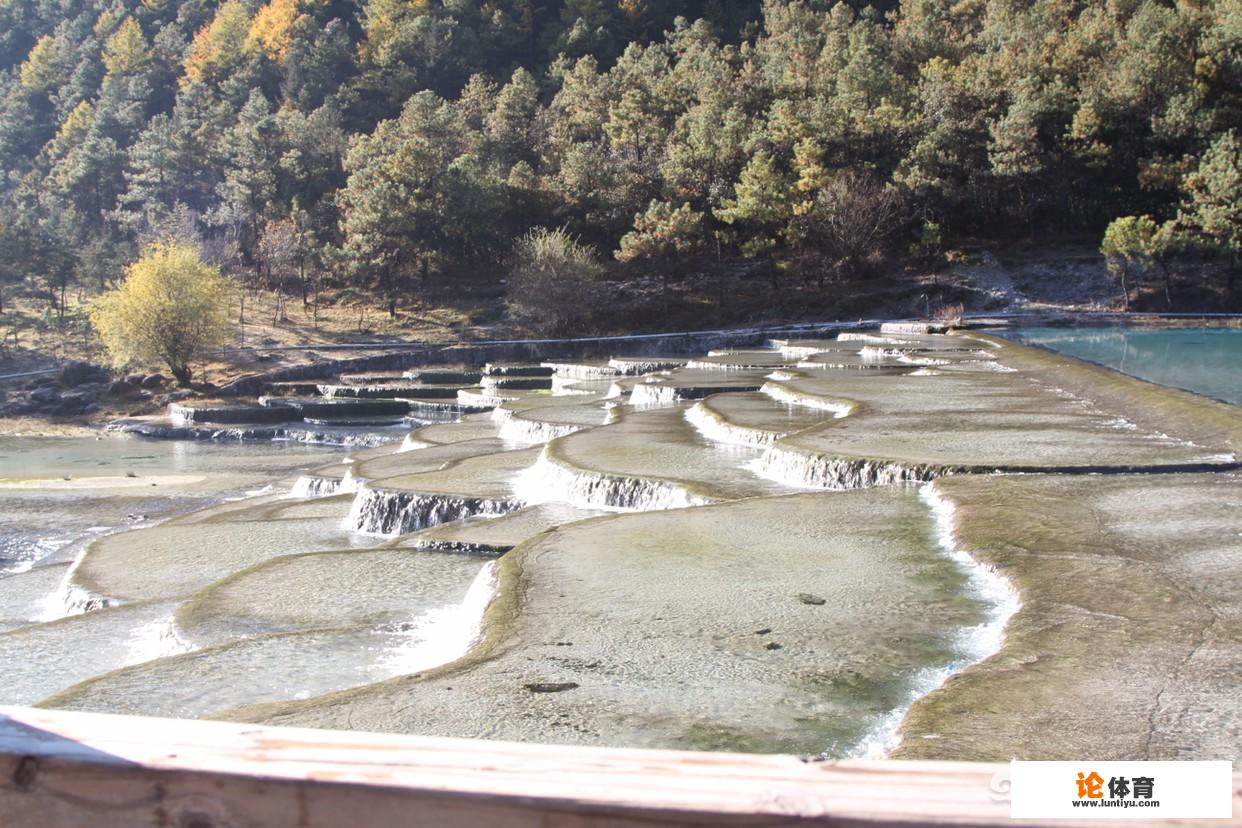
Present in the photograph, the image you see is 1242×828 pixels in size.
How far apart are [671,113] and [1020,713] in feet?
217

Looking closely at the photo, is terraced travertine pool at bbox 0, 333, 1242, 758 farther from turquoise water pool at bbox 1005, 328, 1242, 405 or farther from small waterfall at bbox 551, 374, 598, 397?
small waterfall at bbox 551, 374, 598, 397

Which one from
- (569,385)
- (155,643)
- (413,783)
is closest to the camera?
(413,783)

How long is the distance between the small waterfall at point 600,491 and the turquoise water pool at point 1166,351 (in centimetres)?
1319

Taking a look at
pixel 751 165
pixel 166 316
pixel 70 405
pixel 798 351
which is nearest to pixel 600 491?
pixel 798 351

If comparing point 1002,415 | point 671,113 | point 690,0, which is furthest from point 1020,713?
point 690,0

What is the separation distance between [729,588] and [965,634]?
2.29 meters

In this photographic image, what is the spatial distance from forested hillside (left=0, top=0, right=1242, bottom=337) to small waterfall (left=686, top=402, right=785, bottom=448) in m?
31.4

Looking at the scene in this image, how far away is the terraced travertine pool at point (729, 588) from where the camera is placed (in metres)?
7.54

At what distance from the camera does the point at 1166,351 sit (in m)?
35.8

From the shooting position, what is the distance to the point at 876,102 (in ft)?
198

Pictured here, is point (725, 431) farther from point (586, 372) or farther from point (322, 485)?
point (586, 372)

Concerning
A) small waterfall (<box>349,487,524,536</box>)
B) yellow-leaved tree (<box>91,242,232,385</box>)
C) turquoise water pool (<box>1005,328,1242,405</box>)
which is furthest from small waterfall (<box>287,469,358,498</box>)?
yellow-leaved tree (<box>91,242,232,385</box>)

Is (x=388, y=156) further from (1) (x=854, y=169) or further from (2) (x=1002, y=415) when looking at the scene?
(2) (x=1002, y=415)

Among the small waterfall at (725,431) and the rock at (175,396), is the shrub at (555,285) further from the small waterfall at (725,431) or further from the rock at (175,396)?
the small waterfall at (725,431)
